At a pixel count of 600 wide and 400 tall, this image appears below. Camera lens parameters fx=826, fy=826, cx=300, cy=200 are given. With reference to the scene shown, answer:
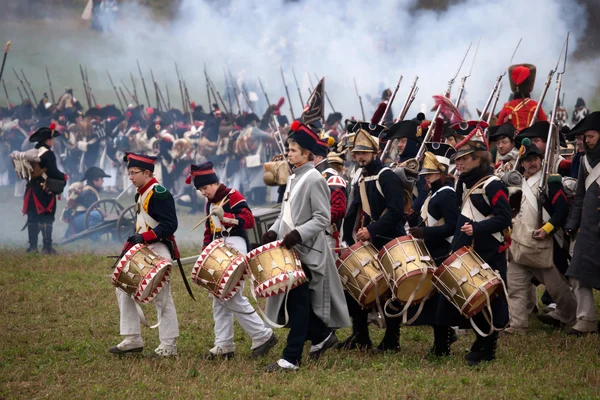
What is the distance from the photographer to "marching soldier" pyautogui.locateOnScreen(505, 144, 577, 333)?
7480 mm

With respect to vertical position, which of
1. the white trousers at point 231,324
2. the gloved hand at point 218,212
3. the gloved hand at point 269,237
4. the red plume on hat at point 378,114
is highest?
the red plume on hat at point 378,114

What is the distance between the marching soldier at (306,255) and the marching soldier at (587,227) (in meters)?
2.25

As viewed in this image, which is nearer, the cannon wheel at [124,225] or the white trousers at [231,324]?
the white trousers at [231,324]

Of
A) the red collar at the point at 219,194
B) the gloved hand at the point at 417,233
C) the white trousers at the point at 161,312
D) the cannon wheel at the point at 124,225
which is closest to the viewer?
the gloved hand at the point at 417,233

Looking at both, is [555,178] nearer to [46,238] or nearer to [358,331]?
[358,331]

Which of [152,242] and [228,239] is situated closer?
[152,242]

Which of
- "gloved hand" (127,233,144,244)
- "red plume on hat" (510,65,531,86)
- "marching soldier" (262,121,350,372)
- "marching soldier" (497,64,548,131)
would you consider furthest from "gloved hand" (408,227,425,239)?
"red plume on hat" (510,65,531,86)

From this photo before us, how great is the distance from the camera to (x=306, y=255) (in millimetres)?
6199

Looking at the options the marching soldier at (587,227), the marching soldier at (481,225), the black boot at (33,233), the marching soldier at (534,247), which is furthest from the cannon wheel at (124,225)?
the marching soldier at (481,225)

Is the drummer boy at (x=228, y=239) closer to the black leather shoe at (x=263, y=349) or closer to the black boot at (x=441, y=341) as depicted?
the black leather shoe at (x=263, y=349)

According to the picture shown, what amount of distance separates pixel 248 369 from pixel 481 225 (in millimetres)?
2039

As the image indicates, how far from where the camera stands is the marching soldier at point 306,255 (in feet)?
20.0

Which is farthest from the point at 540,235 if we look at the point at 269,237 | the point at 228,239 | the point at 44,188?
the point at 44,188

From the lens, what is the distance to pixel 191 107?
75.7ft
